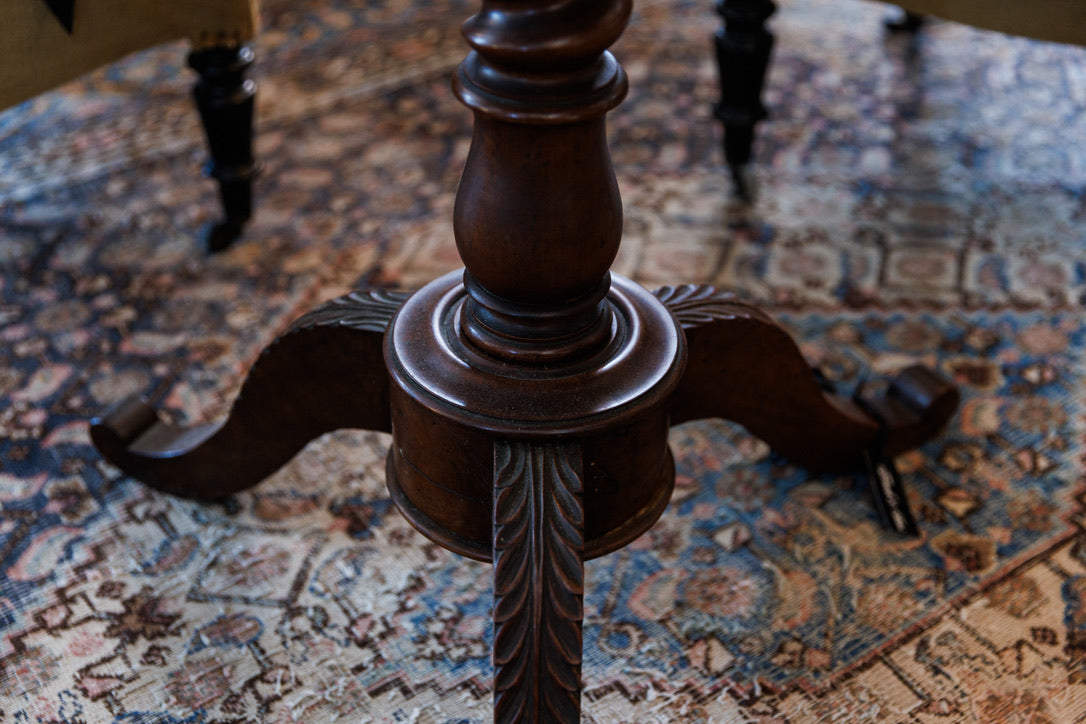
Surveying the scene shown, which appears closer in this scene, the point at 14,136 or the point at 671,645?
the point at 671,645

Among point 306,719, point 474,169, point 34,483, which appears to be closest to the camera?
point 474,169

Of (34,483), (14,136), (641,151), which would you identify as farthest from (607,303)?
(14,136)

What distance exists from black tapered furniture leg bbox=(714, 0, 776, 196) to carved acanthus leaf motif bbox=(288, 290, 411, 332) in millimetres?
801

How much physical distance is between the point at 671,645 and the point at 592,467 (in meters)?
0.27

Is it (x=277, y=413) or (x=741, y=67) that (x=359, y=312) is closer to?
(x=277, y=413)

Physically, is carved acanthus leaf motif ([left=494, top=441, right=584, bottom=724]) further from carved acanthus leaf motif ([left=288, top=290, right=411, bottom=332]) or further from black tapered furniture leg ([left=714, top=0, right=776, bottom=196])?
black tapered furniture leg ([left=714, top=0, right=776, bottom=196])

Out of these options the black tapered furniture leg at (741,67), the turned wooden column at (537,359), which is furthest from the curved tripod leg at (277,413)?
the black tapered furniture leg at (741,67)

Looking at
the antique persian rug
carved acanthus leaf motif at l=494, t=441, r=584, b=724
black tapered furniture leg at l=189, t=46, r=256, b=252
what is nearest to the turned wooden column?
carved acanthus leaf motif at l=494, t=441, r=584, b=724

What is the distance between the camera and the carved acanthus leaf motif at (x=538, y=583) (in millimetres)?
712

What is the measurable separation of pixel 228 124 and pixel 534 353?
0.85 meters

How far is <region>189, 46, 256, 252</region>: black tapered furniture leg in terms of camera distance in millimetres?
1370

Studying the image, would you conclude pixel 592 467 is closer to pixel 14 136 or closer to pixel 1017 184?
pixel 1017 184

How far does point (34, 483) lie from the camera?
1.14 metres

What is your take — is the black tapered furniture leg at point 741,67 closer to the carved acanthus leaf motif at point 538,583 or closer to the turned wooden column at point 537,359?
the turned wooden column at point 537,359
